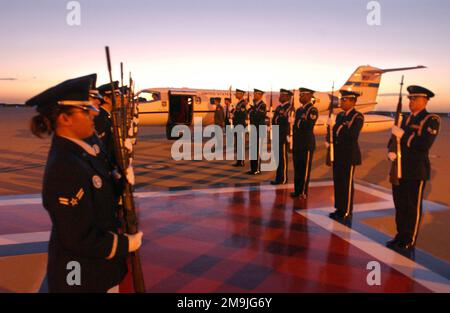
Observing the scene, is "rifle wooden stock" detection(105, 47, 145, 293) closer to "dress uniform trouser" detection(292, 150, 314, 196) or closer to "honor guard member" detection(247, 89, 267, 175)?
"dress uniform trouser" detection(292, 150, 314, 196)

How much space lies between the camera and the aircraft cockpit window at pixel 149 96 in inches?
628

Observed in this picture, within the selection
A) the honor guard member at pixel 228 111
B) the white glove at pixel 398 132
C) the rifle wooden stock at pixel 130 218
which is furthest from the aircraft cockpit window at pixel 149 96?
the rifle wooden stock at pixel 130 218

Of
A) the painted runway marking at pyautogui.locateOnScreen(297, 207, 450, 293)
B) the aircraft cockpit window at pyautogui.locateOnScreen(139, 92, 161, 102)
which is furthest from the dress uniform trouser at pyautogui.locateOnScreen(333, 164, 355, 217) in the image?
the aircraft cockpit window at pyautogui.locateOnScreen(139, 92, 161, 102)

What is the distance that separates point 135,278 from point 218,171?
766 cm

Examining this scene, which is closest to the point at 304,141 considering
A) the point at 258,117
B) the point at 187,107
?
the point at 258,117

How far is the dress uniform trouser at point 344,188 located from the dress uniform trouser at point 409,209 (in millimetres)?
994

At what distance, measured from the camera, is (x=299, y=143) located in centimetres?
710

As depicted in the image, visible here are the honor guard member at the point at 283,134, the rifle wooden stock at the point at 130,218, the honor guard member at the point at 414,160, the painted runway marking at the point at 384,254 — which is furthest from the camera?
the honor guard member at the point at 283,134

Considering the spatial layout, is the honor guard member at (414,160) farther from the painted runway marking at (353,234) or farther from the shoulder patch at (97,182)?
the shoulder patch at (97,182)

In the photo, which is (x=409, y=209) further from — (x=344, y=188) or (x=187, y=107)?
(x=187, y=107)

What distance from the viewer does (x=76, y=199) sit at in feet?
5.87

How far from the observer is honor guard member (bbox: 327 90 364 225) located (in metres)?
5.63
